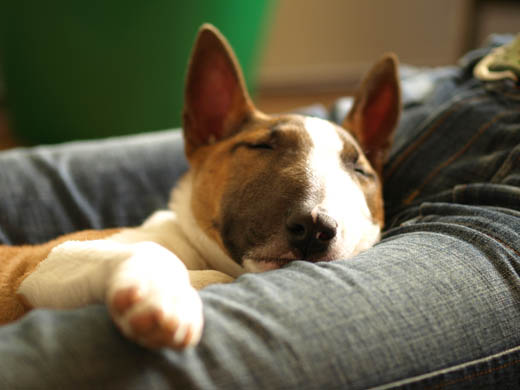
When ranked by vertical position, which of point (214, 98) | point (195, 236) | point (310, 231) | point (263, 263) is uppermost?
point (214, 98)

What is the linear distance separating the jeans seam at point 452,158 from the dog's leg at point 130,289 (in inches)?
42.6

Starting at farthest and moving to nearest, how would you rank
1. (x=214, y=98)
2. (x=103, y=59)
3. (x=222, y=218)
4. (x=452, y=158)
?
(x=103, y=59) < (x=214, y=98) < (x=452, y=158) < (x=222, y=218)

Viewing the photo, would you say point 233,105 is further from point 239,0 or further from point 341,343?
point 239,0

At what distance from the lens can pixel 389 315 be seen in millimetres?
1098

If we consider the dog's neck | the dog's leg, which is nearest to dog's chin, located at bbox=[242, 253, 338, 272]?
the dog's neck

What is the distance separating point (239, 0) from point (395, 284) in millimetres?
3408

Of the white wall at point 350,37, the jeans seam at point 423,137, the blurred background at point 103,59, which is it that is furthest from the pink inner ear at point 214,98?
the white wall at point 350,37

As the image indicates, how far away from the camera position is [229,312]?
105 centimetres

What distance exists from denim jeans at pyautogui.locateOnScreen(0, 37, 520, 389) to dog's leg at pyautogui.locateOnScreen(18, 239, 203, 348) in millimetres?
42

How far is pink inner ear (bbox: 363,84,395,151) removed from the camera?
2.06m

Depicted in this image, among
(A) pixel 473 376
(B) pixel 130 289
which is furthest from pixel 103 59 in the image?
(A) pixel 473 376

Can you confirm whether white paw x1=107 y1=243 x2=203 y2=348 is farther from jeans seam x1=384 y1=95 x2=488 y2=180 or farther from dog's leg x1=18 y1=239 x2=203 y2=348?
jeans seam x1=384 y1=95 x2=488 y2=180

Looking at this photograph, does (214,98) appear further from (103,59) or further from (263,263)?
(103,59)

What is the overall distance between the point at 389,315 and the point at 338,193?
439 mm
